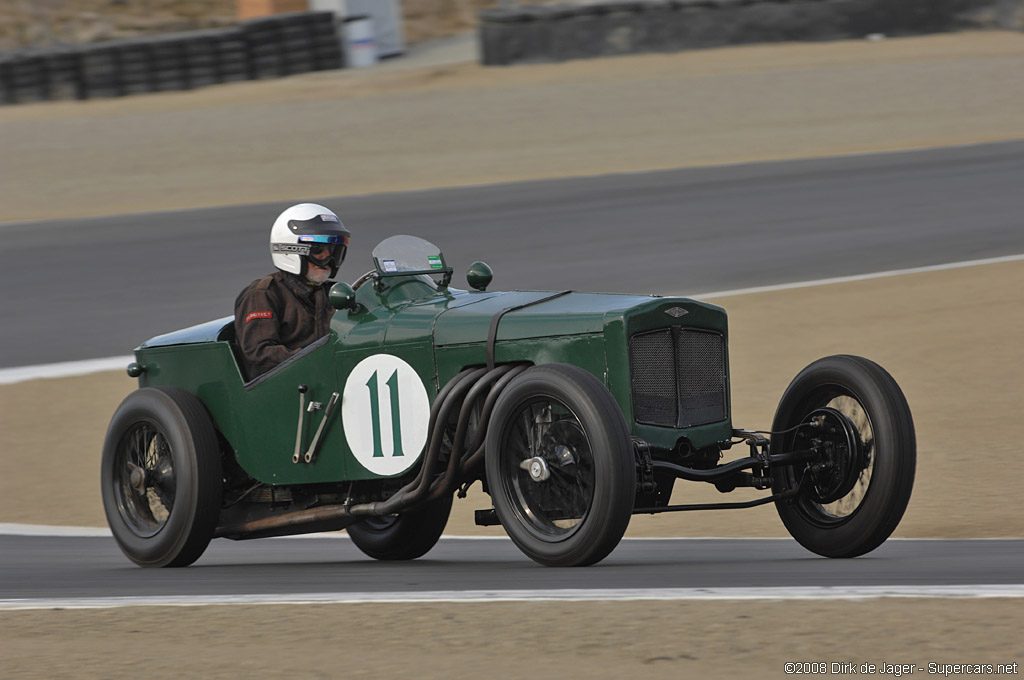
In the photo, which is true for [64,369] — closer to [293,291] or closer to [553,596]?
[293,291]

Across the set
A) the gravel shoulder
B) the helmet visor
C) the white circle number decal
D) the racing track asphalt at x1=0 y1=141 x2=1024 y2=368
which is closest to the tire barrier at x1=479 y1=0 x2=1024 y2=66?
the gravel shoulder

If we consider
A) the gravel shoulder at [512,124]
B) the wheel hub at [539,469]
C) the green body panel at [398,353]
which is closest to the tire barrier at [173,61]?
the gravel shoulder at [512,124]

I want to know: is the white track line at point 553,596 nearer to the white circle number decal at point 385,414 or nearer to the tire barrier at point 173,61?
the white circle number decal at point 385,414

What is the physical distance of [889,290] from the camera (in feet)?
48.4

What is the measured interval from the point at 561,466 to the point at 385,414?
1.11 meters

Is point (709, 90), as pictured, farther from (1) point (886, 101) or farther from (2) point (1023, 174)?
(2) point (1023, 174)

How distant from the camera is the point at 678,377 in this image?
6.24 m

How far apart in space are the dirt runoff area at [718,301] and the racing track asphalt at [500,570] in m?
0.55

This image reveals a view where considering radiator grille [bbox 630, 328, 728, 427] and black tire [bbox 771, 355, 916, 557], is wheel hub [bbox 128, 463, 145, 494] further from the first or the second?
black tire [bbox 771, 355, 916, 557]

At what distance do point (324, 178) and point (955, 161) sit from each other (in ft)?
28.9

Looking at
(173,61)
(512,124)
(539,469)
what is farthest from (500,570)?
(173,61)

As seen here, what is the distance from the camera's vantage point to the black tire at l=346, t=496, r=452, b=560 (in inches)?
312

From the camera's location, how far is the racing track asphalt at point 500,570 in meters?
5.46

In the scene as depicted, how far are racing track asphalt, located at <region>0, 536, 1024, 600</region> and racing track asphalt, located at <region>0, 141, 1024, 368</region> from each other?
630 cm
